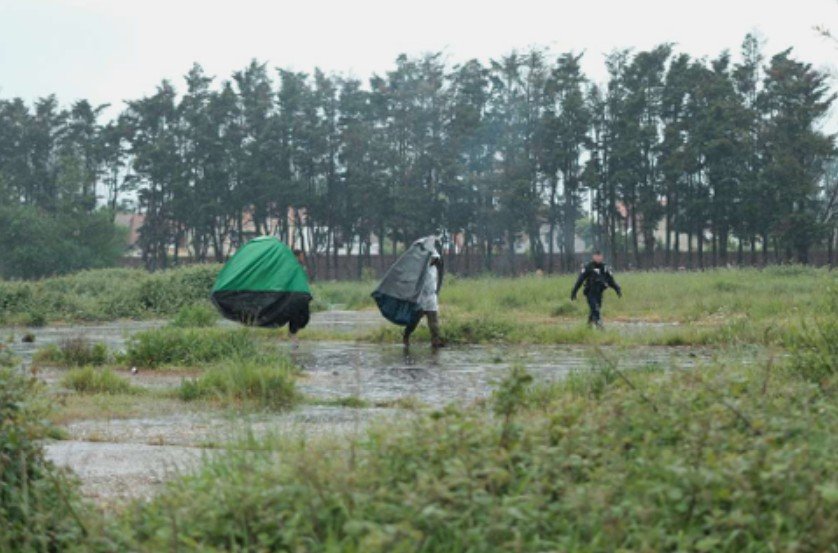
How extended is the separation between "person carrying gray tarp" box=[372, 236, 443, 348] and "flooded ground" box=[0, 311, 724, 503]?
1.66ft

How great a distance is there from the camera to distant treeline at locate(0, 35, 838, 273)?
2569 inches

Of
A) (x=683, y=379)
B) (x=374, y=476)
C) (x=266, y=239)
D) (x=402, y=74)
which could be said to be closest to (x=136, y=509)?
(x=374, y=476)

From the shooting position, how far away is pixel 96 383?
42.5ft

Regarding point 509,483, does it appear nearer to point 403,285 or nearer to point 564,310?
point 403,285

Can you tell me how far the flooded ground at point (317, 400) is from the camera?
7484mm

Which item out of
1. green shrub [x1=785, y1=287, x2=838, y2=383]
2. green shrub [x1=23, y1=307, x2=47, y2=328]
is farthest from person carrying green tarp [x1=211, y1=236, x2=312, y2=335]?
green shrub [x1=23, y1=307, x2=47, y2=328]

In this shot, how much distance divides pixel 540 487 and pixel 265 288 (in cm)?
1525

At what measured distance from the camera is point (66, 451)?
8.62 m

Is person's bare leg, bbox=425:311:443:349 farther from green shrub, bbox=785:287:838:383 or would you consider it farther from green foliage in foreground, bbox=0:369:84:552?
green foliage in foreground, bbox=0:369:84:552

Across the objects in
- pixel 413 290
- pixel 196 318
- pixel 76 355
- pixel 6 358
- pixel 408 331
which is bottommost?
pixel 76 355

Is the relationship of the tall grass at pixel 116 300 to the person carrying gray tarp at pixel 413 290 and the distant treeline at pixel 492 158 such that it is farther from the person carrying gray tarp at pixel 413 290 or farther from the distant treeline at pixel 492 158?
the distant treeline at pixel 492 158

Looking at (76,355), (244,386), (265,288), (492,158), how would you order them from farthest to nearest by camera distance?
(492,158) < (265,288) < (76,355) < (244,386)

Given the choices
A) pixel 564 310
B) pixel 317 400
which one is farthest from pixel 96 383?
pixel 564 310

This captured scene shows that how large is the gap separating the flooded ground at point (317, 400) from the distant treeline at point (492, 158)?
4370 cm
